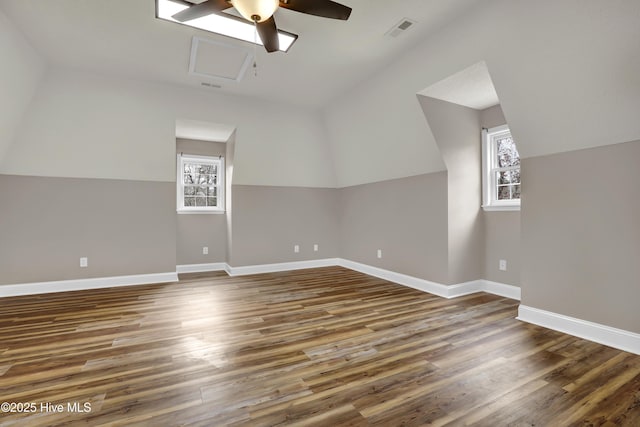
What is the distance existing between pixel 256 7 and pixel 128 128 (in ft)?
11.0

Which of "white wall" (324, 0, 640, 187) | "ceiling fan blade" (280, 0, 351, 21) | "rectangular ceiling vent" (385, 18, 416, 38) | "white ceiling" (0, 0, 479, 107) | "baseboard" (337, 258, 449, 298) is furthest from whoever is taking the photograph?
"baseboard" (337, 258, 449, 298)

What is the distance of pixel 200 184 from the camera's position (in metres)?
5.85

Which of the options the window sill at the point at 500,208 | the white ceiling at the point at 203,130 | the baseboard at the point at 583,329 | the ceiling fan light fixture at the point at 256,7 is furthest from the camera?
the white ceiling at the point at 203,130

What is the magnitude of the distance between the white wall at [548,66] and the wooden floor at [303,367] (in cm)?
187

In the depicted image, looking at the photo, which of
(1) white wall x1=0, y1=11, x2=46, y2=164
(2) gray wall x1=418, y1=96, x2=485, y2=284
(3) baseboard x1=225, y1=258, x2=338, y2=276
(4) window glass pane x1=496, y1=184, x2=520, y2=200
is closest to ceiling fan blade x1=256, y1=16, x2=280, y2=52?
(2) gray wall x1=418, y1=96, x2=485, y2=284

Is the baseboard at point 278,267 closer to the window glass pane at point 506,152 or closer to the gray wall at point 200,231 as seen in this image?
the gray wall at point 200,231

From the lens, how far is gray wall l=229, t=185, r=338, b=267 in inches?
215

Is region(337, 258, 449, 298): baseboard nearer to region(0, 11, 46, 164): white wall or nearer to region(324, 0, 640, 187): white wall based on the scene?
region(324, 0, 640, 187): white wall

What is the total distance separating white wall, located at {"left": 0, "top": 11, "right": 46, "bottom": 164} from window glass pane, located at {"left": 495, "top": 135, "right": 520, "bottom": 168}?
554 centimetres

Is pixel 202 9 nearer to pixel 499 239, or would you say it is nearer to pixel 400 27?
pixel 400 27

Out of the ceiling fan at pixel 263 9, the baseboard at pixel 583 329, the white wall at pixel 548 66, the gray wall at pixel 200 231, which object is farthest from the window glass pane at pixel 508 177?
the gray wall at pixel 200 231

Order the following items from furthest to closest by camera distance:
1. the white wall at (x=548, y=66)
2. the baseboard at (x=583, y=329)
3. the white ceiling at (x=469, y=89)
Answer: the white ceiling at (x=469, y=89) < the baseboard at (x=583, y=329) < the white wall at (x=548, y=66)

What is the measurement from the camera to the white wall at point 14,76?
2908 millimetres

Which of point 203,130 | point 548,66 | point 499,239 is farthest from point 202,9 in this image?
point 499,239
